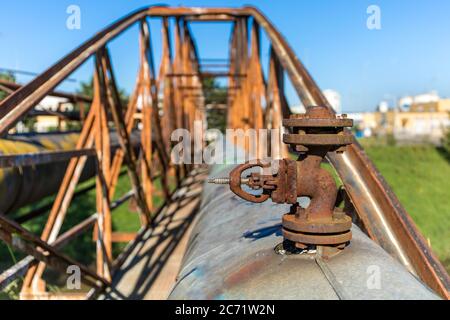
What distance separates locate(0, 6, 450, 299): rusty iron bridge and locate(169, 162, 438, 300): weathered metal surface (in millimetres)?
523

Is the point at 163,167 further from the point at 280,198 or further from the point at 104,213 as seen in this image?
the point at 280,198

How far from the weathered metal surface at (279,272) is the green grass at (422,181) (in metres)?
20.7

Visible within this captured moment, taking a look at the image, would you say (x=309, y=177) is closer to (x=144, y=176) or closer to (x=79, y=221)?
(x=144, y=176)

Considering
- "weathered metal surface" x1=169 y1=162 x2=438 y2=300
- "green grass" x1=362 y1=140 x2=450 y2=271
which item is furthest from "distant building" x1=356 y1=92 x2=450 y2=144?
"weathered metal surface" x1=169 y1=162 x2=438 y2=300

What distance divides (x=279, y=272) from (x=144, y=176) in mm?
6420

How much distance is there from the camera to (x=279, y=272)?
1.50 meters

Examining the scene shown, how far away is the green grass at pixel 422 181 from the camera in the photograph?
76.5ft

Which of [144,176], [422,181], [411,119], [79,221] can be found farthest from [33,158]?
[411,119]

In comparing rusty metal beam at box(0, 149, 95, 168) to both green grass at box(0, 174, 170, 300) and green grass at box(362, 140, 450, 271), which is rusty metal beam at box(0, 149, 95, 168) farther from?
green grass at box(362, 140, 450, 271)

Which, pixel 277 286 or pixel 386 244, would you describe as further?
pixel 386 244

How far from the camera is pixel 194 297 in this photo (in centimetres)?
153

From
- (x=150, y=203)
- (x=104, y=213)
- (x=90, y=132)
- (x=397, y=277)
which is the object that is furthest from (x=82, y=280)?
(x=397, y=277)
